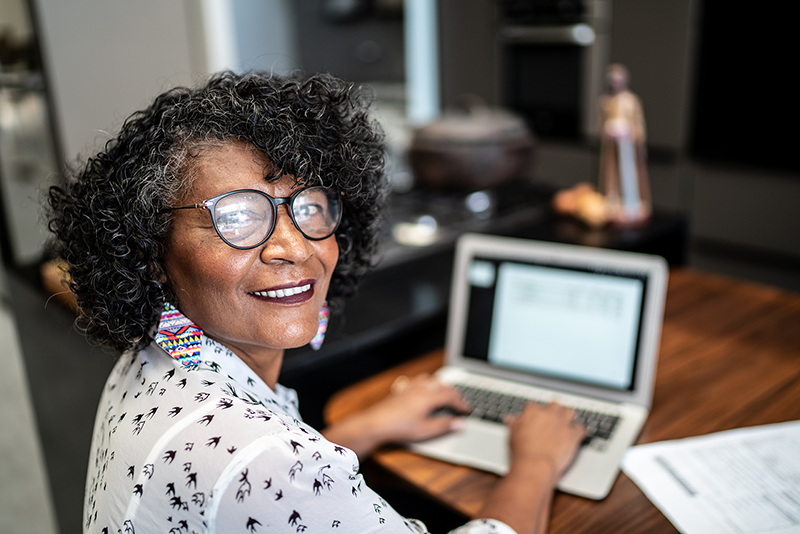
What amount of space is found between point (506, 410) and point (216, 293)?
0.61 meters

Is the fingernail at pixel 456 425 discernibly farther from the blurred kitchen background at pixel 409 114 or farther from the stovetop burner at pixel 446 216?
the stovetop burner at pixel 446 216

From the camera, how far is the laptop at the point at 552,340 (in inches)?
41.7

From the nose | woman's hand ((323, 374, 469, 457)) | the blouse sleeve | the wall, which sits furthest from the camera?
the wall

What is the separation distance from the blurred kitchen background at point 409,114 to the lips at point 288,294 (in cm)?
32

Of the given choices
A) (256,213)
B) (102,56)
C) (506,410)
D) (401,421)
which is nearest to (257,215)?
(256,213)

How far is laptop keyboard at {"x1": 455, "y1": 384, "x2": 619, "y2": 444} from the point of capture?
1049 millimetres

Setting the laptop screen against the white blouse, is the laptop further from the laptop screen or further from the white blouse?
the white blouse

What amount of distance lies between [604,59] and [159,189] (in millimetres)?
2940

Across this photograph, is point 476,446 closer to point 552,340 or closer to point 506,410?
point 506,410

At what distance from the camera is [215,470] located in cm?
58

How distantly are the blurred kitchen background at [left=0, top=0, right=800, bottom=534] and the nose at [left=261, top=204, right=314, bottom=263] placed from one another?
0.32 m

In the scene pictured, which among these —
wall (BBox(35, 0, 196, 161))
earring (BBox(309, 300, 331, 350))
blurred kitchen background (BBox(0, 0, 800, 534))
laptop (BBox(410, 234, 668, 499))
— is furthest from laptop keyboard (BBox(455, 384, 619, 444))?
wall (BBox(35, 0, 196, 161))

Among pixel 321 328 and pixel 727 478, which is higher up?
pixel 321 328

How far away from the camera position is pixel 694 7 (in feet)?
9.20
